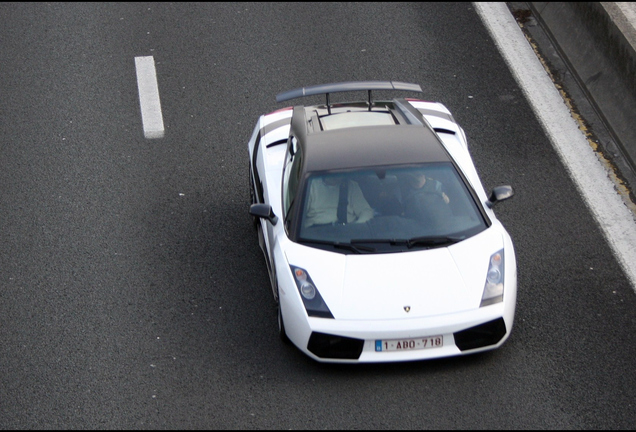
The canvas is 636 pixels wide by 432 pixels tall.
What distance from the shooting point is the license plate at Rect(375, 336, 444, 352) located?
6391 mm

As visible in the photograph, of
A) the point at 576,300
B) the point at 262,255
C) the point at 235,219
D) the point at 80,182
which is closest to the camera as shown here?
the point at 576,300

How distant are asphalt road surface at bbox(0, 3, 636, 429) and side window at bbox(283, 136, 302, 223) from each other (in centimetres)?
90

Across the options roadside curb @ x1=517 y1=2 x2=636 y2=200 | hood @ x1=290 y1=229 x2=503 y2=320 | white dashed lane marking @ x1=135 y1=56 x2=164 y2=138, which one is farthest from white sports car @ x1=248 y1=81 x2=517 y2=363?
white dashed lane marking @ x1=135 y1=56 x2=164 y2=138

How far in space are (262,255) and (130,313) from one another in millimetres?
1372

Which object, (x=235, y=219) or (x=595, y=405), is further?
(x=235, y=219)

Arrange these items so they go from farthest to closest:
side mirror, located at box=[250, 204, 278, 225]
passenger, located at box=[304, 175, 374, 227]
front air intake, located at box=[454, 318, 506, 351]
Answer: side mirror, located at box=[250, 204, 278, 225], passenger, located at box=[304, 175, 374, 227], front air intake, located at box=[454, 318, 506, 351]

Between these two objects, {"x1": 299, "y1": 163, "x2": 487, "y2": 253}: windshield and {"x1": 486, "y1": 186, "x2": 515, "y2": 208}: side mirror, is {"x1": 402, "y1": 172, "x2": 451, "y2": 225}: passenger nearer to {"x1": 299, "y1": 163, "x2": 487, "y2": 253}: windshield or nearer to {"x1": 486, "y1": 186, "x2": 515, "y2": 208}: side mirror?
{"x1": 299, "y1": 163, "x2": 487, "y2": 253}: windshield

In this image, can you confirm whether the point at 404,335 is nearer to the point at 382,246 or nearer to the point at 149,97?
the point at 382,246

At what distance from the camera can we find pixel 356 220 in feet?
22.9

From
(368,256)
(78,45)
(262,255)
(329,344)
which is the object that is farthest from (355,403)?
(78,45)

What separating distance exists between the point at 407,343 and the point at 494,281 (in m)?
0.86

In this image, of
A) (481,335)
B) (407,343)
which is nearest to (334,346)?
(407,343)

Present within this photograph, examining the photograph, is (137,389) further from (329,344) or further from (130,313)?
(329,344)

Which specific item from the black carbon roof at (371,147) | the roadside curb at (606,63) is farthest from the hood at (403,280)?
the roadside curb at (606,63)
